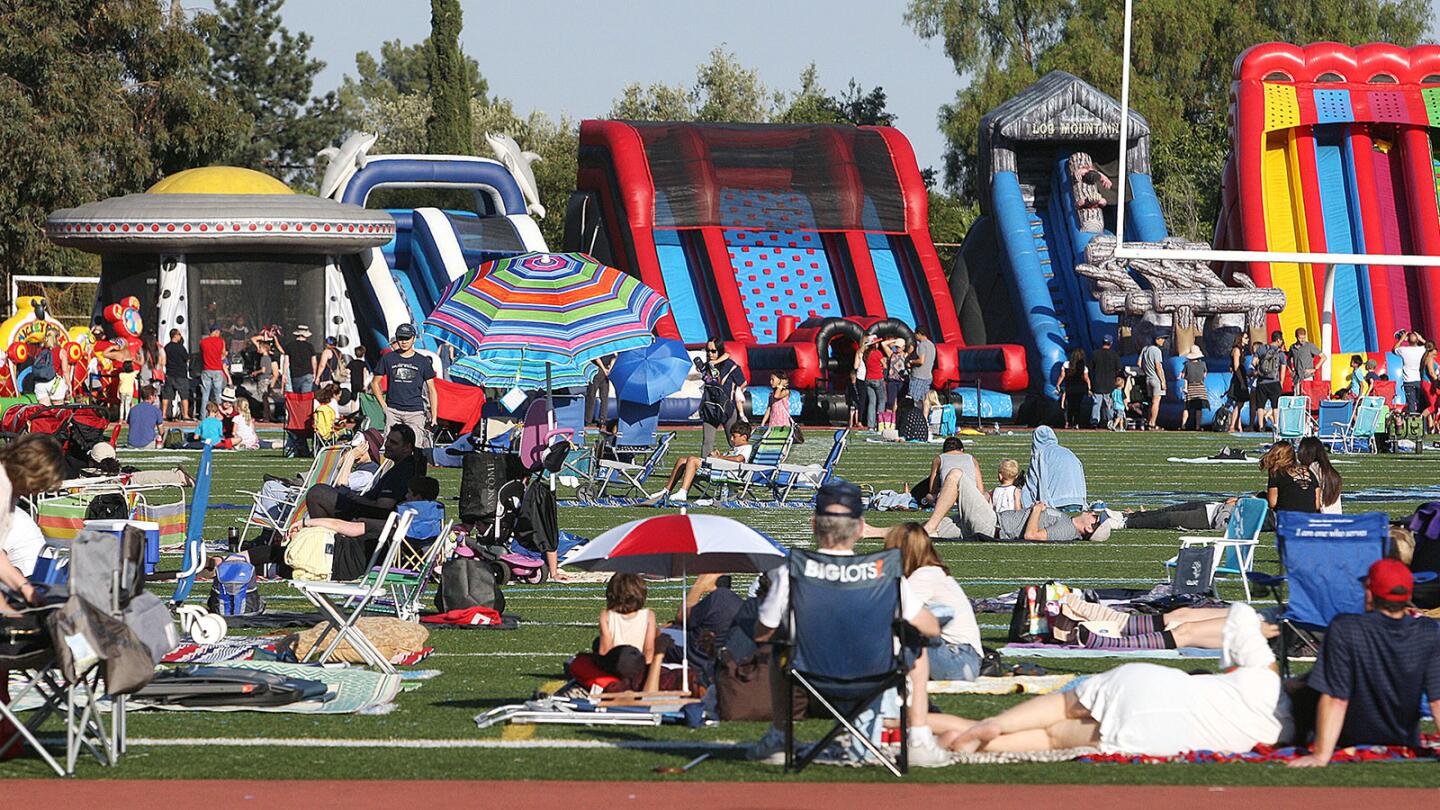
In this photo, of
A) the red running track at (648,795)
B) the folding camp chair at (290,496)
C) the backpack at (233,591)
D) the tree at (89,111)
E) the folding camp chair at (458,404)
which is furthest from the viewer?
the tree at (89,111)

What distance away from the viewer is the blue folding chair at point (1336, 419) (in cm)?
2509

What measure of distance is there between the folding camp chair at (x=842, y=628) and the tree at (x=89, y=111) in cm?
4148

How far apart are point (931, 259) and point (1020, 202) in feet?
5.72

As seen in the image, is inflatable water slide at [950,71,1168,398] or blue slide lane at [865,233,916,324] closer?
inflatable water slide at [950,71,1168,398]

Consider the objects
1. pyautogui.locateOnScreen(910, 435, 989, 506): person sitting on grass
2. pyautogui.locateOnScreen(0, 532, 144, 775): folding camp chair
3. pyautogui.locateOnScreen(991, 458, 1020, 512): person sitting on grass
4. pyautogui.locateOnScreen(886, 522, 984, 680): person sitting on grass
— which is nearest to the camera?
pyautogui.locateOnScreen(0, 532, 144, 775): folding camp chair

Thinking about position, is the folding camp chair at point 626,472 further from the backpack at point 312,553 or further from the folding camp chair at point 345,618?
the folding camp chair at point 345,618

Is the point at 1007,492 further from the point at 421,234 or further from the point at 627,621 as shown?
the point at 421,234

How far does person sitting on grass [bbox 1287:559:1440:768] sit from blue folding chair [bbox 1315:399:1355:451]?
18.0 meters

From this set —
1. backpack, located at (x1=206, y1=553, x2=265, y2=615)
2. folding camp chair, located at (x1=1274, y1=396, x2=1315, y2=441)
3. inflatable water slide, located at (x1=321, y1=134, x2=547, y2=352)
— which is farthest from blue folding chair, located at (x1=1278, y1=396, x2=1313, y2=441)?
backpack, located at (x1=206, y1=553, x2=265, y2=615)

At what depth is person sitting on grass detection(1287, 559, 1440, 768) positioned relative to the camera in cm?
754

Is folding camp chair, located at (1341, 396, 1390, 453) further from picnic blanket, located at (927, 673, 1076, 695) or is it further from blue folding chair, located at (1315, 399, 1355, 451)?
picnic blanket, located at (927, 673, 1076, 695)

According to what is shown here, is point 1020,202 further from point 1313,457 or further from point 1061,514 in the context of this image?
point 1313,457

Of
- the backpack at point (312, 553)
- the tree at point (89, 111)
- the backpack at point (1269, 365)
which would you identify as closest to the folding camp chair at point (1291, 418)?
the backpack at point (1269, 365)

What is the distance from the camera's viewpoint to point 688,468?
63.3ft
